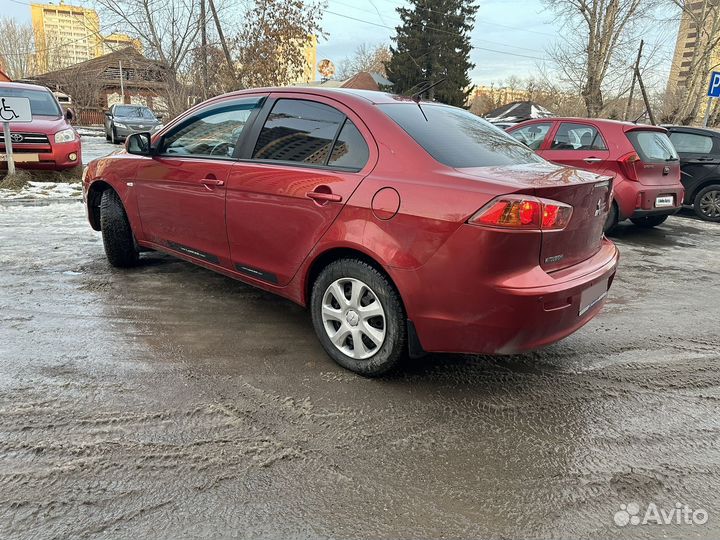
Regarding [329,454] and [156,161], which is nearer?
[329,454]

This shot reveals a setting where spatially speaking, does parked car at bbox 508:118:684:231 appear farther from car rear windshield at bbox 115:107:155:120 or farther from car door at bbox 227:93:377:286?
car rear windshield at bbox 115:107:155:120

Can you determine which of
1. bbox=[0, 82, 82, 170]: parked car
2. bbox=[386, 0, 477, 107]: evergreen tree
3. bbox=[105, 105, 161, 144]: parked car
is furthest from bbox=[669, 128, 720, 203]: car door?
bbox=[386, 0, 477, 107]: evergreen tree

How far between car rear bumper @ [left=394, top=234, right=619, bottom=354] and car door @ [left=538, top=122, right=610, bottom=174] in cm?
464

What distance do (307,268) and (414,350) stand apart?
32.6 inches

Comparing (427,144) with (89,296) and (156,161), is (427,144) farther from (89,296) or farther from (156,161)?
(89,296)

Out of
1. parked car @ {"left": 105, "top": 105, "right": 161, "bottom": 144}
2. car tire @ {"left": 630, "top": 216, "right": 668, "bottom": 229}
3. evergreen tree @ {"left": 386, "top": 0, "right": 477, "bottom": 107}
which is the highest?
evergreen tree @ {"left": 386, "top": 0, "right": 477, "bottom": 107}

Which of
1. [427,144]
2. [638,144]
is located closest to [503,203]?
[427,144]

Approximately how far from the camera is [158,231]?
13.7 feet

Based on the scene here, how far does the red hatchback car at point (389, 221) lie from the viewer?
2.45m

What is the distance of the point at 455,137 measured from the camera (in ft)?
10.1

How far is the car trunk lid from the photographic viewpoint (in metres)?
2.52

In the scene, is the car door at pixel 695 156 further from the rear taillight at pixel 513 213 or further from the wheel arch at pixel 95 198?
the wheel arch at pixel 95 198

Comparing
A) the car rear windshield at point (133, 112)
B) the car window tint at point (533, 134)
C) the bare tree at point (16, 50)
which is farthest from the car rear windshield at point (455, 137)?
the bare tree at point (16, 50)

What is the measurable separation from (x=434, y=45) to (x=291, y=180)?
41.1m
